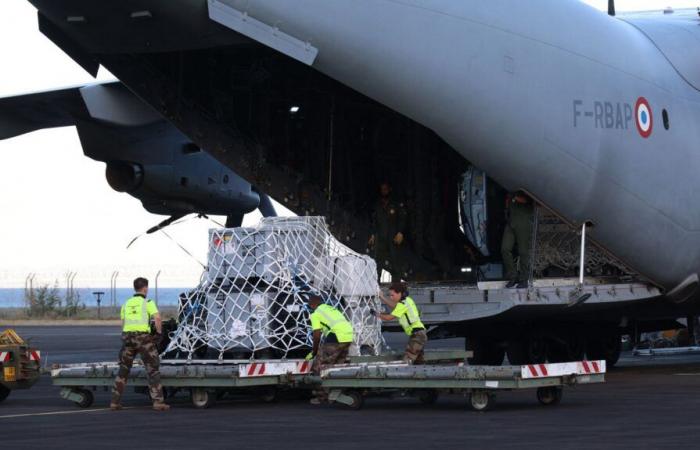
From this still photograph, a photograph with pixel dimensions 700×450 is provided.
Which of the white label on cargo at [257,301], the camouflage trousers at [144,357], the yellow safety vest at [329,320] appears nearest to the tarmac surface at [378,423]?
the camouflage trousers at [144,357]

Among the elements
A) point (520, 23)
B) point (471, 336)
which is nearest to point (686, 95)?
point (520, 23)

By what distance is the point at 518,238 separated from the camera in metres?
19.7

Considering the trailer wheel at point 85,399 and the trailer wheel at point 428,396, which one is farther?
the trailer wheel at point 85,399

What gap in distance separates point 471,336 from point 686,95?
5.06 m

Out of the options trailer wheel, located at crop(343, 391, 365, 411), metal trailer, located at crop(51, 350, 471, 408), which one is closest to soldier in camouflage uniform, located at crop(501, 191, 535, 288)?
metal trailer, located at crop(51, 350, 471, 408)

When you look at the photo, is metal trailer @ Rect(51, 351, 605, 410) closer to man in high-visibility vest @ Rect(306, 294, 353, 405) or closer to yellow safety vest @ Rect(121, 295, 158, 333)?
man in high-visibility vest @ Rect(306, 294, 353, 405)

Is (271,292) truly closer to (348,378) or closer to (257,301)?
(257,301)

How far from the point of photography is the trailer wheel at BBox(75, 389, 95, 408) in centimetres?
1698

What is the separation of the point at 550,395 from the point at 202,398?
13.7ft

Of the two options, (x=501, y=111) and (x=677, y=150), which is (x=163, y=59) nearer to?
(x=501, y=111)

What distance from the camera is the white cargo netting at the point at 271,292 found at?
57.6ft

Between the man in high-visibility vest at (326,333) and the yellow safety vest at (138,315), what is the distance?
1.95 meters

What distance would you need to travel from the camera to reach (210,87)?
20.8m

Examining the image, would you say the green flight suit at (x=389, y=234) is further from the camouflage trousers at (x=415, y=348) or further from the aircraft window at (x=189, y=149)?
the camouflage trousers at (x=415, y=348)
